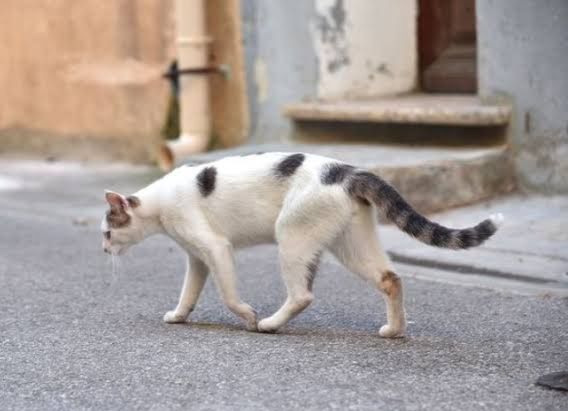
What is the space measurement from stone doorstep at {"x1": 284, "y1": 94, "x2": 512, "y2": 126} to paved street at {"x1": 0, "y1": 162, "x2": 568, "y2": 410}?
1912mm

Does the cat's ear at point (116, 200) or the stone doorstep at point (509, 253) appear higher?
the cat's ear at point (116, 200)

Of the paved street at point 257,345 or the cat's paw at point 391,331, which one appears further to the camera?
the cat's paw at point 391,331

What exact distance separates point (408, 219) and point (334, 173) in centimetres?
40

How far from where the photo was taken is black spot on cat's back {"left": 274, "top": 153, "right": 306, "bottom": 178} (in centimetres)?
547

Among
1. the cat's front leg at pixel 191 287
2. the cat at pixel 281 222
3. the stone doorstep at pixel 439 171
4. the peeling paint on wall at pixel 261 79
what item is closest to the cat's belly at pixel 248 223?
the cat at pixel 281 222

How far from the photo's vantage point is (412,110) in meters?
9.11

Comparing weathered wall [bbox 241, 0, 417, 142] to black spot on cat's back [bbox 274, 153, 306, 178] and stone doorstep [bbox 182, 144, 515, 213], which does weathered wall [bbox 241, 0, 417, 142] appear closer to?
stone doorstep [bbox 182, 144, 515, 213]

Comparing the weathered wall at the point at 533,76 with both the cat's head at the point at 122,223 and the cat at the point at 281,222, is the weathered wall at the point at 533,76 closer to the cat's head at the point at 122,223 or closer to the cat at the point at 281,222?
the cat at the point at 281,222

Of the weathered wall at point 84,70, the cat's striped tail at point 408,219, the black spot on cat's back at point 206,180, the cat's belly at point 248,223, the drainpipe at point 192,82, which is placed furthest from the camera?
the weathered wall at point 84,70

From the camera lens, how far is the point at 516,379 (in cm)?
471

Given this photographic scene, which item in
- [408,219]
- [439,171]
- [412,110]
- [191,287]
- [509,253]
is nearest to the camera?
[408,219]

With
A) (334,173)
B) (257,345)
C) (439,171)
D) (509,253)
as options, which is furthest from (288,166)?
(439,171)

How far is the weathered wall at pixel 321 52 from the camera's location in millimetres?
9914

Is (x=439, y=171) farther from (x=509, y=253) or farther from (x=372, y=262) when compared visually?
(x=372, y=262)
